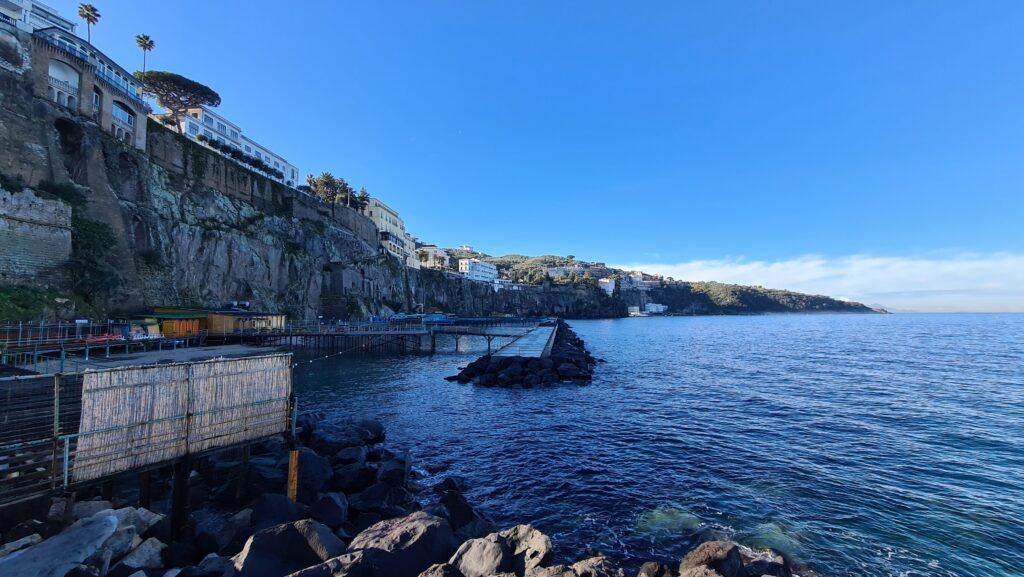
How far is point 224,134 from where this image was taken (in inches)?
3511

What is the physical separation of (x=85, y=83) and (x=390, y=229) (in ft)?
278

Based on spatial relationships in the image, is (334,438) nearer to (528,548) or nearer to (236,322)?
(528,548)

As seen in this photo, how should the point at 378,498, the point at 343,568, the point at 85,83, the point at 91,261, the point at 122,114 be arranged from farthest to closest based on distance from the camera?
the point at 122,114 < the point at 85,83 < the point at 91,261 < the point at 378,498 < the point at 343,568

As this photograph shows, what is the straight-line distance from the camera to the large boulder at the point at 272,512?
435 inches

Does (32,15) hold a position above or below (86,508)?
above

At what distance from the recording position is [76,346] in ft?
104

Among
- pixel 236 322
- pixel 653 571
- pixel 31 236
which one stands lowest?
pixel 653 571

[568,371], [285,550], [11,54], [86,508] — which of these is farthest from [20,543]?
[11,54]

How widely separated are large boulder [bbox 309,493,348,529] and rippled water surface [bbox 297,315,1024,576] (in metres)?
5.30

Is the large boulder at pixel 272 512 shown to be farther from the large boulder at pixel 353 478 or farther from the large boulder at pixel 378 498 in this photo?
the large boulder at pixel 353 478

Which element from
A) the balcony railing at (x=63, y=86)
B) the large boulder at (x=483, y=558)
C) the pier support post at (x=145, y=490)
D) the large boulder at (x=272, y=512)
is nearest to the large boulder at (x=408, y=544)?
the large boulder at (x=483, y=558)

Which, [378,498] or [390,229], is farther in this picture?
[390,229]

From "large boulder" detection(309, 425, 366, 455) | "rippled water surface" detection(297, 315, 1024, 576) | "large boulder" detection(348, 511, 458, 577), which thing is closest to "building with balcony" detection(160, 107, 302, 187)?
"rippled water surface" detection(297, 315, 1024, 576)

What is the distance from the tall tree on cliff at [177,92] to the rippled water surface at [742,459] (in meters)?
71.4
